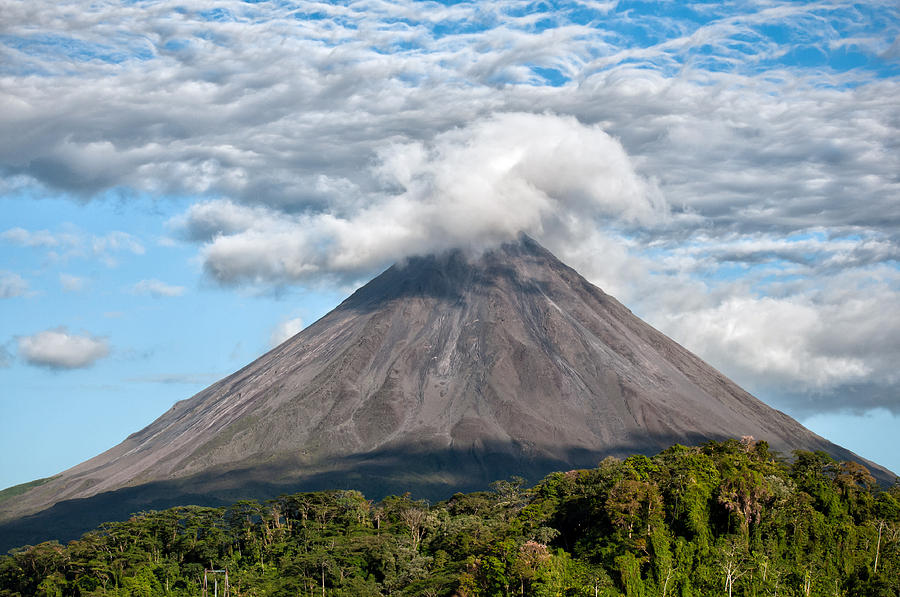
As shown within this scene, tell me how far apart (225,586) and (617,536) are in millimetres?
34524

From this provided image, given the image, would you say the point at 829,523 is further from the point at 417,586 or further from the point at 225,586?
the point at 225,586

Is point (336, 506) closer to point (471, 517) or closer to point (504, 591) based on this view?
point (471, 517)

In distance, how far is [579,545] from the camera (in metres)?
80.8

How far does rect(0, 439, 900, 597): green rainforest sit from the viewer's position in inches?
2992

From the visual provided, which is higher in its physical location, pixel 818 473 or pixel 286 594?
pixel 818 473

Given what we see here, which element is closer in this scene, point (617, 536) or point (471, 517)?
point (617, 536)

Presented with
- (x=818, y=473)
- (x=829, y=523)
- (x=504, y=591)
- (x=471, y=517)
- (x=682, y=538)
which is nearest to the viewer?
(x=504, y=591)

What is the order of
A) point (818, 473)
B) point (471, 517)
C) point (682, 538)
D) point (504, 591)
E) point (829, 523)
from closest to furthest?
point (504, 591) < point (682, 538) < point (829, 523) < point (818, 473) < point (471, 517)

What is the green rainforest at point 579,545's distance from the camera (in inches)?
2992

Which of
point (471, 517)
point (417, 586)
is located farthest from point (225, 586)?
point (471, 517)

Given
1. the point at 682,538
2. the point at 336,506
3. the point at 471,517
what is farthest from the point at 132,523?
the point at 682,538

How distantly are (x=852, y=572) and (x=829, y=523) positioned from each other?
4378 mm

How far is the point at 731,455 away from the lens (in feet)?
293

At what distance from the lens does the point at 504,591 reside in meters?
74.0
